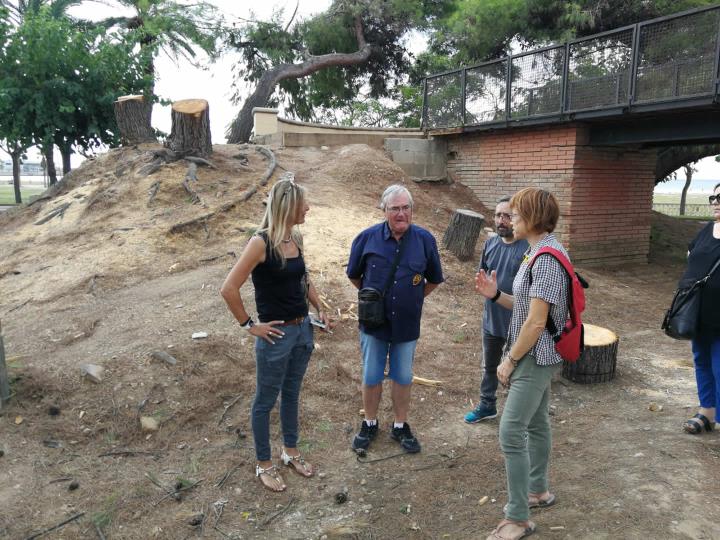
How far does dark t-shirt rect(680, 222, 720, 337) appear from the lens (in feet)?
11.5

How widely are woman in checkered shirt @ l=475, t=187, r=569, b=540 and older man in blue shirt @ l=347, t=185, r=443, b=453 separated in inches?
35.1

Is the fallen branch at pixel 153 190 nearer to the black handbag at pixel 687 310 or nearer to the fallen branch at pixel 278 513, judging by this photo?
the fallen branch at pixel 278 513

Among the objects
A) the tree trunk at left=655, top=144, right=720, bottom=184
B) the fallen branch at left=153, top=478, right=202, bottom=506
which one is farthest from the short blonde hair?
the tree trunk at left=655, top=144, right=720, bottom=184

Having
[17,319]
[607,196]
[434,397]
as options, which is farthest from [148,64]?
[434,397]

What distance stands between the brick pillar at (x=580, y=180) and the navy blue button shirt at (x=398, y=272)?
739 cm

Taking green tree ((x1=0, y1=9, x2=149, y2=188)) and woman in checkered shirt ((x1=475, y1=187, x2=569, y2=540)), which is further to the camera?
green tree ((x1=0, y1=9, x2=149, y2=188))

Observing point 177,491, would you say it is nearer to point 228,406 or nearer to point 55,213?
point 228,406

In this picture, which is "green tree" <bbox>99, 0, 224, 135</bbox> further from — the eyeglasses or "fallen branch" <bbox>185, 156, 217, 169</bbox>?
the eyeglasses

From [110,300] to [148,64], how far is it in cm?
1201

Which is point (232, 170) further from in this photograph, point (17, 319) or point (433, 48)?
point (433, 48)

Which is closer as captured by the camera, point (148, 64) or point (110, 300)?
point (110, 300)

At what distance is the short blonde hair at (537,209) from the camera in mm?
2549

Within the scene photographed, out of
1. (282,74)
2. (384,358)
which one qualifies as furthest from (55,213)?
(282,74)

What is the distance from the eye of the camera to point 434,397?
4695 millimetres
